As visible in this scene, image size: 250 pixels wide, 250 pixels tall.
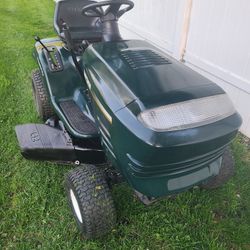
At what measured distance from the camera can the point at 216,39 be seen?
122 inches

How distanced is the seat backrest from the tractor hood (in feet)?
2.75

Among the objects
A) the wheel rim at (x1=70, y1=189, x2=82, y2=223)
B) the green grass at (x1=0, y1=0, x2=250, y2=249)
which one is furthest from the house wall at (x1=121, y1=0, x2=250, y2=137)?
the wheel rim at (x1=70, y1=189, x2=82, y2=223)

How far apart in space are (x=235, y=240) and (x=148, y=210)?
1.82 ft

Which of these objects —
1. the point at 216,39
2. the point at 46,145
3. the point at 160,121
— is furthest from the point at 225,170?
the point at 216,39

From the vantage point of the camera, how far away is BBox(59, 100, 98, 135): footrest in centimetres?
209

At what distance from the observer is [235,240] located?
2.00 metres

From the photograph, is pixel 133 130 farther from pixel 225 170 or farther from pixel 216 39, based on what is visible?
pixel 216 39

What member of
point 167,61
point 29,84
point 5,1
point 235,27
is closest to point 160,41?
point 235,27

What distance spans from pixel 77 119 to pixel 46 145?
0.28m

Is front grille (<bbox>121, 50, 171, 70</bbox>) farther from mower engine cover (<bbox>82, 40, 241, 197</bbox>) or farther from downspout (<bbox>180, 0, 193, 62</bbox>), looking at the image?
downspout (<bbox>180, 0, 193, 62</bbox>)

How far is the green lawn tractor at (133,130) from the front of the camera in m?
1.46

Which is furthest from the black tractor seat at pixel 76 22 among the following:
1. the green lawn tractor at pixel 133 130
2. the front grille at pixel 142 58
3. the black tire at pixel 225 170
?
the black tire at pixel 225 170

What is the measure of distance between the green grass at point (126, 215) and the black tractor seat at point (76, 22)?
1014 millimetres

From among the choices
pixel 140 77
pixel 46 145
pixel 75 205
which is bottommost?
pixel 75 205
